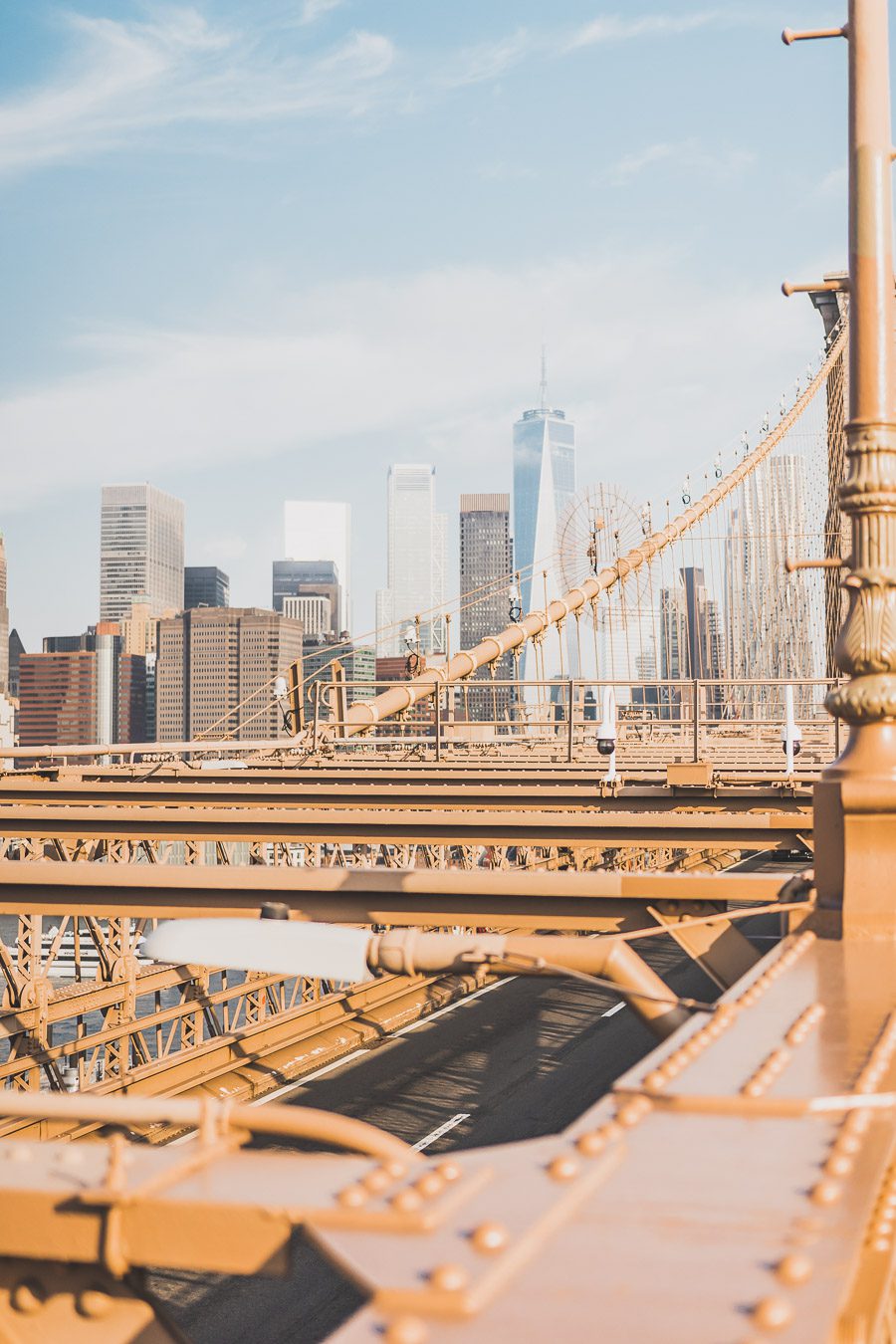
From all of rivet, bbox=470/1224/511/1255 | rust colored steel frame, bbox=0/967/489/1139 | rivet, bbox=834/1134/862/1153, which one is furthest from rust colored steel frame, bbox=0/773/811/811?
rivet, bbox=470/1224/511/1255

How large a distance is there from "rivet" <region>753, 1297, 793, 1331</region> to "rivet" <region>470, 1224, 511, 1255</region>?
0.43m

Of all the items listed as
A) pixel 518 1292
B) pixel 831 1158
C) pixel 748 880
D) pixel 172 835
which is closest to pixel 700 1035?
pixel 831 1158

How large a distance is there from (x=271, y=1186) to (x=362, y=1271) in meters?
0.53

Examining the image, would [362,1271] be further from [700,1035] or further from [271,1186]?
[700,1035]

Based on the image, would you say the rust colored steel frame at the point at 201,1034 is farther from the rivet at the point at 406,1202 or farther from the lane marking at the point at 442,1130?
the rivet at the point at 406,1202

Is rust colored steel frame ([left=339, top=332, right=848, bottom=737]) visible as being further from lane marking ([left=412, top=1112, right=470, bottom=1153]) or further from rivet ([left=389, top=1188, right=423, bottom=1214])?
rivet ([left=389, top=1188, right=423, bottom=1214])

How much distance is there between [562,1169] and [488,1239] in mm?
405

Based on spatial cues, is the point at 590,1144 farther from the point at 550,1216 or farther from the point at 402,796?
the point at 402,796

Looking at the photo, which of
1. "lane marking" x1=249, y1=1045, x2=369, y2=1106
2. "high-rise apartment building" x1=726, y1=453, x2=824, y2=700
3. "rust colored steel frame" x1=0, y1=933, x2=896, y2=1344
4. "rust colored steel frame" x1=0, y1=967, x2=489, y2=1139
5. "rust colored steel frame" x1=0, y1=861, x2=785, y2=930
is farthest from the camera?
"high-rise apartment building" x1=726, y1=453, x2=824, y2=700

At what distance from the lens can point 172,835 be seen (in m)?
11.5

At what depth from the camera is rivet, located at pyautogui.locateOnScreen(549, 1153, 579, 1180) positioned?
2.55m

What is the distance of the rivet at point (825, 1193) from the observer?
238 centimetres

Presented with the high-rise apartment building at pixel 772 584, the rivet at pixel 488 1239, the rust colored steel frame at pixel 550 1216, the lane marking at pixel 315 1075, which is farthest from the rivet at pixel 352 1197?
the high-rise apartment building at pixel 772 584

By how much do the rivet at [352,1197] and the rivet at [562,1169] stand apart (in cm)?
35
